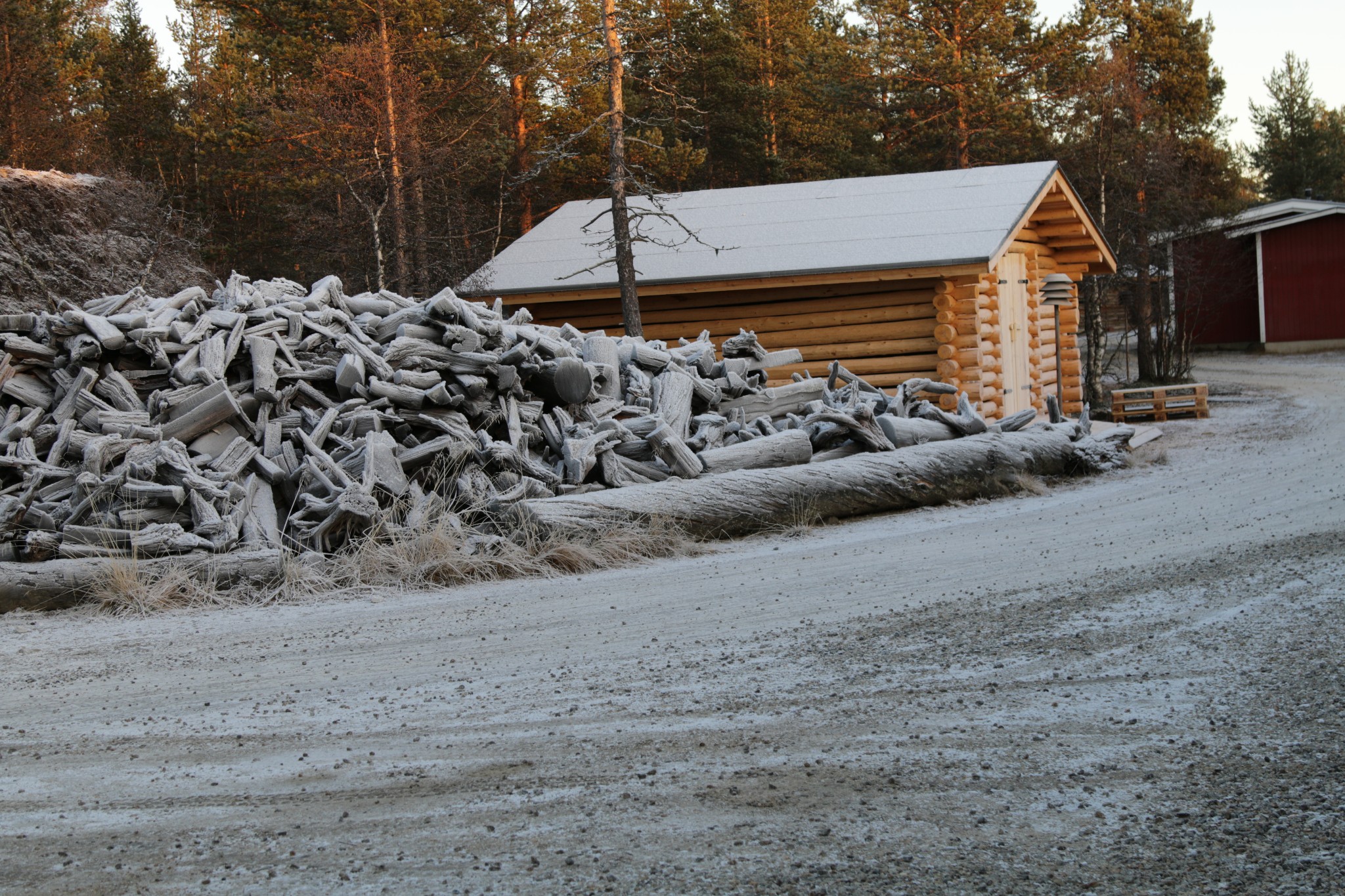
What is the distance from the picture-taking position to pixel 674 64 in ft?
94.5

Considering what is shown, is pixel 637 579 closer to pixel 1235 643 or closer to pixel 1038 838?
pixel 1235 643

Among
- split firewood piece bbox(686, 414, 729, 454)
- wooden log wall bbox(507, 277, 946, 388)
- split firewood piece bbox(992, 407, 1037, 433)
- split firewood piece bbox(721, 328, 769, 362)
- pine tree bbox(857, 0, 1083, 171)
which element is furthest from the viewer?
pine tree bbox(857, 0, 1083, 171)

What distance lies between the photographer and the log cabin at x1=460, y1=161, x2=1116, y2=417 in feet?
50.4

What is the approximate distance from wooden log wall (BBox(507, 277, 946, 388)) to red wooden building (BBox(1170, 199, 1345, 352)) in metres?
19.9

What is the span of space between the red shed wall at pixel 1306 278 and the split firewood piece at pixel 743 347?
26.7 m

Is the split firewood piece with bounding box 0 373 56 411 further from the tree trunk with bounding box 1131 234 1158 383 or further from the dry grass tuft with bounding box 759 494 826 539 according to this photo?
the tree trunk with bounding box 1131 234 1158 383

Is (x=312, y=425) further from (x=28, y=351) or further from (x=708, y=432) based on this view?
(x=708, y=432)

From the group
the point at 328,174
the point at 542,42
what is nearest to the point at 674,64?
the point at 542,42

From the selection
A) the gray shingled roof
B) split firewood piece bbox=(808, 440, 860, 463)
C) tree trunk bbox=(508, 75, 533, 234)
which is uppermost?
tree trunk bbox=(508, 75, 533, 234)

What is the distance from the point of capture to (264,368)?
8.71 m

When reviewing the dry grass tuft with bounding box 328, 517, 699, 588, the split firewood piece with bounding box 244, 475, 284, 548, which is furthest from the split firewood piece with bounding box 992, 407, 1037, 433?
the split firewood piece with bounding box 244, 475, 284, 548

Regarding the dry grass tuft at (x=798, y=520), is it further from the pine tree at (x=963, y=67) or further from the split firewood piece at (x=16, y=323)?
the pine tree at (x=963, y=67)

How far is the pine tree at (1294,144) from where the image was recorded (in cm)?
4531

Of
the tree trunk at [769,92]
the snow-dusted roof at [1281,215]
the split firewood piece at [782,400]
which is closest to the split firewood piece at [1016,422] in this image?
the split firewood piece at [782,400]
